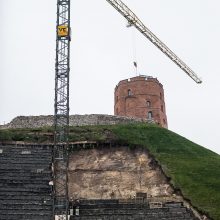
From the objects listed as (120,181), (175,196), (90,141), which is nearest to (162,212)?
(175,196)

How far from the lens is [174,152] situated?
45.7 metres

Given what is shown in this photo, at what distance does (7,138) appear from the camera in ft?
152

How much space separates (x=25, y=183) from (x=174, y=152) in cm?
1557

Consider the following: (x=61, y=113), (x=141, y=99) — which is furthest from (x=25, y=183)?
(x=141, y=99)

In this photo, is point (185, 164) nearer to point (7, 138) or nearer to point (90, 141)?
point (90, 141)

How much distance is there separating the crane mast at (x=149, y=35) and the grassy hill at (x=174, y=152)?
47.2ft

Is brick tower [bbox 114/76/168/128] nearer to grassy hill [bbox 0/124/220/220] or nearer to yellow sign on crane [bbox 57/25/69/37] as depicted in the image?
grassy hill [bbox 0/124/220/220]

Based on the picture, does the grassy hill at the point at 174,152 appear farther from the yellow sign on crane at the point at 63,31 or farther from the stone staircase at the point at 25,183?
the yellow sign on crane at the point at 63,31

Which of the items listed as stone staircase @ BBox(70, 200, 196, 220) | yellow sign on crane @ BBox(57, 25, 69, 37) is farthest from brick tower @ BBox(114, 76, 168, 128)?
stone staircase @ BBox(70, 200, 196, 220)

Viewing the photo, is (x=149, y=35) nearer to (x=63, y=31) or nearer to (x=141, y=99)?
(x=141, y=99)

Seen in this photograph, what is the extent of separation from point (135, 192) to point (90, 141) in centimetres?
822

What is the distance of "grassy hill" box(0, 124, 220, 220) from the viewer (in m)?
37.2

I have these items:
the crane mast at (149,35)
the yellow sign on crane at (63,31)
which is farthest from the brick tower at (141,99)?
the yellow sign on crane at (63,31)

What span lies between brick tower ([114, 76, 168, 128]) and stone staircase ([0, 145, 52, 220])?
21.2m
